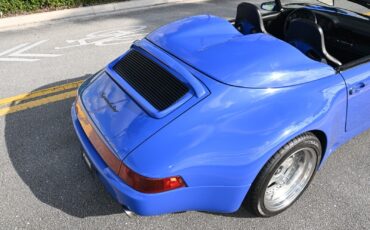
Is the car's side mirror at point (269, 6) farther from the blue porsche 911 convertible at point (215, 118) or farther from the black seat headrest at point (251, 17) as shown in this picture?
the blue porsche 911 convertible at point (215, 118)

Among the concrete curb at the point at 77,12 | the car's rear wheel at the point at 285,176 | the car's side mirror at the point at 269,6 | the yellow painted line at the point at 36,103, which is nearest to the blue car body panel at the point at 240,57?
the car's rear wheel at the point at 285,176

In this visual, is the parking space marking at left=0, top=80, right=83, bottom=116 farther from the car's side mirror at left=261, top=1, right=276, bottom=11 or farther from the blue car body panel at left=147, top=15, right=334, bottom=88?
the car's side mirror at left=261, top=1, right=276, bottom=11

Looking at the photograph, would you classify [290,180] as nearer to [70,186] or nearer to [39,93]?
[70,186]

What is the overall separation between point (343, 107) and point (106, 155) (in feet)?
5.89

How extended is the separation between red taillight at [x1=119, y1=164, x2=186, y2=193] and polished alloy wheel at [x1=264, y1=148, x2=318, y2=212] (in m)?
0.85

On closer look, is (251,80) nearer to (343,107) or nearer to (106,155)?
(343,107)

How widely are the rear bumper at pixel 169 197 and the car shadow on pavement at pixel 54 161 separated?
1.98 ft

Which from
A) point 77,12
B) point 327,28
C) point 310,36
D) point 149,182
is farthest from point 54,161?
point 77,12

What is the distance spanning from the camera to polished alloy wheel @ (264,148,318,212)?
2.71 metres

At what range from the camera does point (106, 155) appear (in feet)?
7.68

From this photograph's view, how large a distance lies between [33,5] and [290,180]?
7.12 m

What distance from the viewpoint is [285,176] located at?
111 inches

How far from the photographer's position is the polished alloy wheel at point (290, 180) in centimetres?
271

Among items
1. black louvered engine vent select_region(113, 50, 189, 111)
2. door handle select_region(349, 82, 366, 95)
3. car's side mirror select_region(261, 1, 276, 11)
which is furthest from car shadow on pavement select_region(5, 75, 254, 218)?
→ car's side mirror select_region(261, 1, 276, 11)
